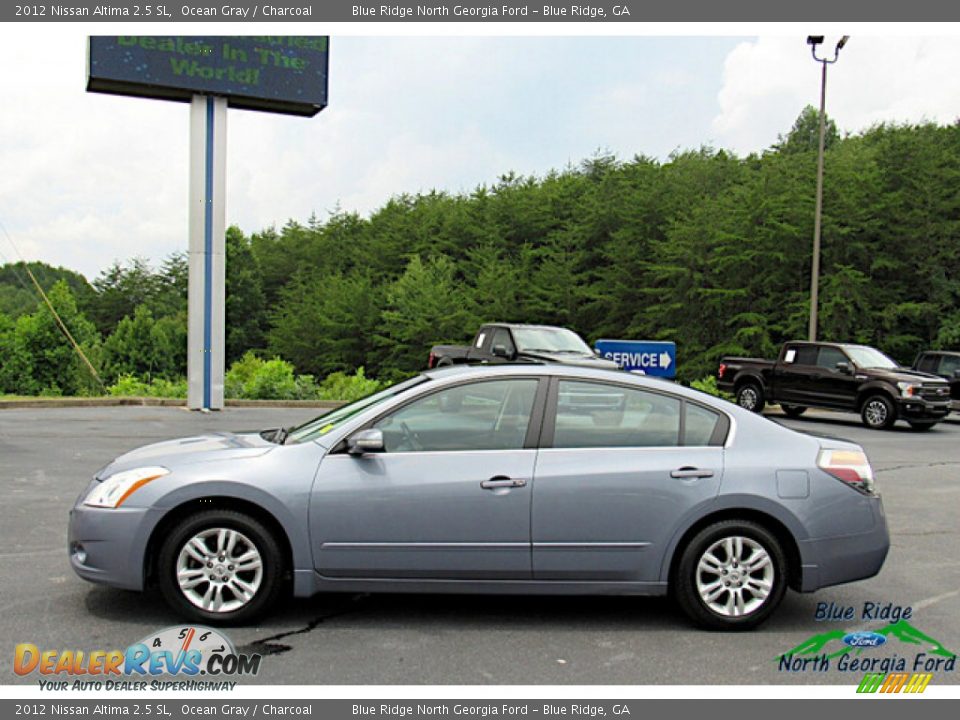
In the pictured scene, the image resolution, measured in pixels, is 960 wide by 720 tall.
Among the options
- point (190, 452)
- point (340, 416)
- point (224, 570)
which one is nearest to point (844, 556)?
point (340, 416)

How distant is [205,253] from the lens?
18.9 m

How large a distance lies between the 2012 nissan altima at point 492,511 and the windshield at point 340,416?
0.28 ft

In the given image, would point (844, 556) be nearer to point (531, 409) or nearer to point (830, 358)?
point (531, 409)

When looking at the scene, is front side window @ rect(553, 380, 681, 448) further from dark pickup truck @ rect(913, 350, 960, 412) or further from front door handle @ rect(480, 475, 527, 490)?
dark pickup truck @ rect(913, 350, 960, 412)

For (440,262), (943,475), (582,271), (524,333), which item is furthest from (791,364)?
(440,262)

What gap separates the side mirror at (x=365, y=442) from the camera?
207 inches

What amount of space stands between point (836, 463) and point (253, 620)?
11.3 ft

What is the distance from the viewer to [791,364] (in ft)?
71.1

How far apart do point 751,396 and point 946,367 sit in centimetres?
498

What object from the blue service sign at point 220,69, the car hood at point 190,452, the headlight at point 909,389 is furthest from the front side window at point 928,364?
the car hood at point 190,452

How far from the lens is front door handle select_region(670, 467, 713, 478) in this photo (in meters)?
5.38

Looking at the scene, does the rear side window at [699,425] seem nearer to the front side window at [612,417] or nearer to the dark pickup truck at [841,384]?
Result: the front side window at [612,417]

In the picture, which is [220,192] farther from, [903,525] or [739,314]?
[739,314]

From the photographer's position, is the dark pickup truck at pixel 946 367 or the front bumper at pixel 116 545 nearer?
the front bumper at pixel 116 545
